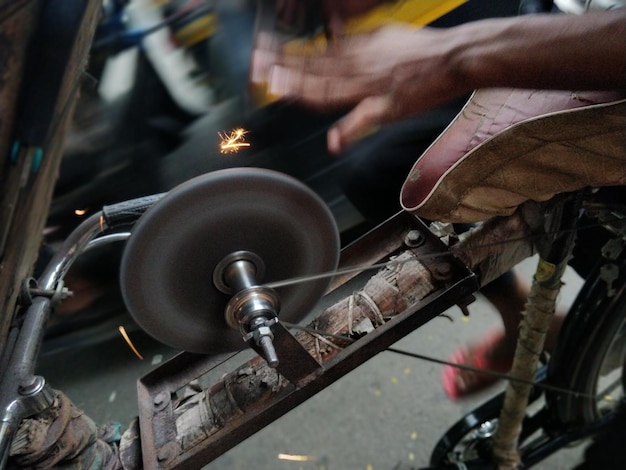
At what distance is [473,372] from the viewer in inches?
70.0

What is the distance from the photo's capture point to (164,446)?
89 cm

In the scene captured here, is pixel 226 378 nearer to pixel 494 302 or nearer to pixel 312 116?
pixel 312 116

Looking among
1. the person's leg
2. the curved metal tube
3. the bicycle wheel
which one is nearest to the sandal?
the person's leg

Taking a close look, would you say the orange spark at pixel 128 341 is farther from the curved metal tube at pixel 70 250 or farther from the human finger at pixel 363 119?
the human finger at pixel 363 119

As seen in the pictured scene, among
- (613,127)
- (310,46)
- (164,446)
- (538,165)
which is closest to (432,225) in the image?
(538,165)

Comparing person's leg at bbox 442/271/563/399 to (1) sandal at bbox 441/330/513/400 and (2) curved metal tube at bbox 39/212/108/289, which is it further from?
(2) curved metal tube at bbox 39/212/108/289

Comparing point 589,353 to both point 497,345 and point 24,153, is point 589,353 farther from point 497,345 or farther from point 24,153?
point 24,153

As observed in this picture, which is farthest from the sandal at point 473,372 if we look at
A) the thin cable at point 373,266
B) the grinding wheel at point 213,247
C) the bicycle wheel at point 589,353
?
the grinding wheel at point 213,247

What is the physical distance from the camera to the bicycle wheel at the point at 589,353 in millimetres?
1267

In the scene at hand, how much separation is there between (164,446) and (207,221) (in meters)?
0.39

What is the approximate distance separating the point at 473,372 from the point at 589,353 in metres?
0.49

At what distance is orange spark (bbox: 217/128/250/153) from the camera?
752mm

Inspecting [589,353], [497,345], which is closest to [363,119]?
[589,353]

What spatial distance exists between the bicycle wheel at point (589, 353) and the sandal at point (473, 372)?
0.22m
